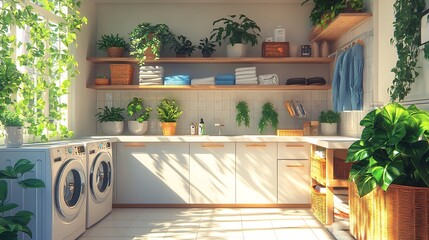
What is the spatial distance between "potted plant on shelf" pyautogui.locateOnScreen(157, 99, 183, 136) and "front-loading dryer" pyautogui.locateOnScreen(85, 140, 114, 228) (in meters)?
0.79

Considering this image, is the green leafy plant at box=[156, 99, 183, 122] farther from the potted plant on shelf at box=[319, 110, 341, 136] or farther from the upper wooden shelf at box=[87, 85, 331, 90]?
the potted plant on shelf at box=[319, 110, 341, 136]

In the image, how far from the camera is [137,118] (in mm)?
4980

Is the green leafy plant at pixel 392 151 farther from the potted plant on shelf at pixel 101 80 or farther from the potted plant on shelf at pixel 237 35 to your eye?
the potted plant on shelf at pixel 101 80

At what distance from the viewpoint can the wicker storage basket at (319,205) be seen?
3.68 metres

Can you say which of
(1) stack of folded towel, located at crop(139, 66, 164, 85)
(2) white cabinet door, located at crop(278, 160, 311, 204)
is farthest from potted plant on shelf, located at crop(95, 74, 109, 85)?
(2) white cabinet door, located at crop(278, 160, 311, 204)

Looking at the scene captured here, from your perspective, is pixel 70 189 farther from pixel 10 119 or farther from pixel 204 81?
pixel 204 81

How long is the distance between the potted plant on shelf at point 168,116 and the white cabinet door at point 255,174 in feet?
2.90

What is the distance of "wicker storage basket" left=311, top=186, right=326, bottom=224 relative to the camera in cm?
368

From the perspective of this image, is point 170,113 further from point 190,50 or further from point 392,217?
point 392,217

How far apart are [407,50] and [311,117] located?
7.41ft

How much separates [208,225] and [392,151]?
6.76 feet

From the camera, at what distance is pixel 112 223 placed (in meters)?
3.94

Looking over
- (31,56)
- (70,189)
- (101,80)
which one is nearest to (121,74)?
(101,80)

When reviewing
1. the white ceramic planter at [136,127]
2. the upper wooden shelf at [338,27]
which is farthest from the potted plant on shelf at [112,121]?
the upper wooden shelf at [338,27]
